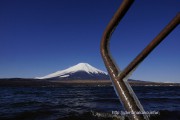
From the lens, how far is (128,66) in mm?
1056

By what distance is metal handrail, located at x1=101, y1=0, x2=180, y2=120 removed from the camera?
3.00ft

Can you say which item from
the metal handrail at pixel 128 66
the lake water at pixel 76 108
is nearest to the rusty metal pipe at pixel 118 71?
the metal handrail at pixel 128 66

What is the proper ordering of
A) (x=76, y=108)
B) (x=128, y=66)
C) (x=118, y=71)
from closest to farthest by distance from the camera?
(x=128, y=66) → (x=118, y=71) → (x=76, y=108)

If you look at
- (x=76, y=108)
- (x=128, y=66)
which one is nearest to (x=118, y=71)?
(x=128, y=66)

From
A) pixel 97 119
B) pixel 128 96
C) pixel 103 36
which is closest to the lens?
pixel 128 96

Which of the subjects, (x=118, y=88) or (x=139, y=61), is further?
(x=118, y=88)

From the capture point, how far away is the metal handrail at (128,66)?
3.00 ft

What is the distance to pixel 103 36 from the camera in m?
1.20

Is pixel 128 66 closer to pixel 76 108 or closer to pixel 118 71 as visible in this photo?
pixel 118 71

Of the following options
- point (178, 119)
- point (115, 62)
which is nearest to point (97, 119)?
point (178, 119)

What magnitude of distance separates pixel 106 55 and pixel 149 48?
1.16ft

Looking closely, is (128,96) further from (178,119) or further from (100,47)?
(178,119)

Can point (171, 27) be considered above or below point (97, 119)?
above

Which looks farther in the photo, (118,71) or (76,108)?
(76,108)
